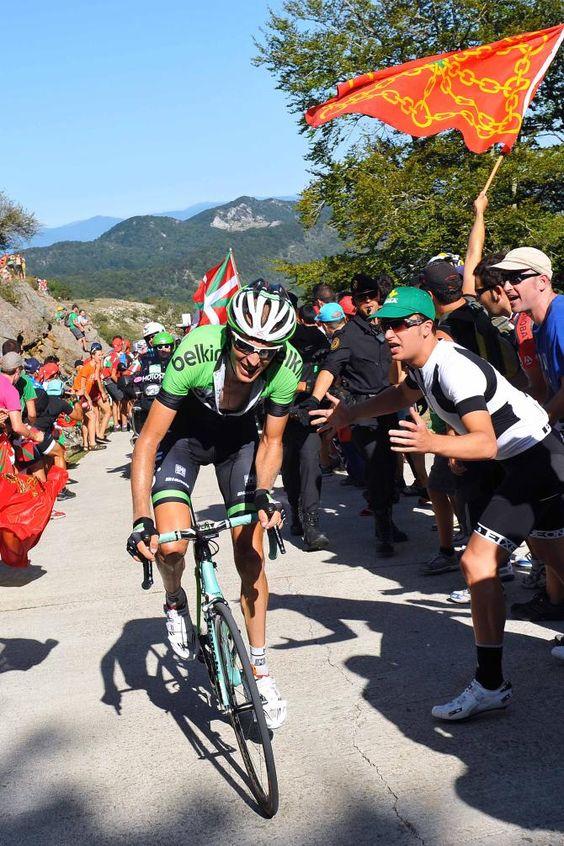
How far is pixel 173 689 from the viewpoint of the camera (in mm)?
5133

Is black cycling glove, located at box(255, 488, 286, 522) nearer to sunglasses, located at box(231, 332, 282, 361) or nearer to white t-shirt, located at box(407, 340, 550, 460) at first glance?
sunglasses, located at box(231, 332, 282, 361)

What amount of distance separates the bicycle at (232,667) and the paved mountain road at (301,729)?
0.15 m

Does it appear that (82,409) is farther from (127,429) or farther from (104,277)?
(104,277)

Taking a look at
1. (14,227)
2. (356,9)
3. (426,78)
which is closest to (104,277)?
(14,227)

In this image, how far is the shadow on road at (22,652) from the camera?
579cm

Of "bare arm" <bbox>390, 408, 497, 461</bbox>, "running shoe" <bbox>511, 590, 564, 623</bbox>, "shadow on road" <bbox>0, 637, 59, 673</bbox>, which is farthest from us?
"shadow on road" <bbox>0, 637, 59, 673</bbox>

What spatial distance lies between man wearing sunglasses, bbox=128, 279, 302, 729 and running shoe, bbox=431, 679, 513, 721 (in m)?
0.81

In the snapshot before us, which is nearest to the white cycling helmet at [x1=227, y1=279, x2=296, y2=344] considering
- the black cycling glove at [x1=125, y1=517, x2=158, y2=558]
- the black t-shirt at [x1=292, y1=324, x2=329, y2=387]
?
the black cycling glove at [x1=125, y1=517, x2=158, y2=558]

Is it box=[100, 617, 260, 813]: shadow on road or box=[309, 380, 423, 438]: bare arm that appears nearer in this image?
box=[100, 617, 260, 813]: shadow on road

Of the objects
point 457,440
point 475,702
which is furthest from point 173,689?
point 457,440

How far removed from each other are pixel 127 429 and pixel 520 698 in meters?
21.1

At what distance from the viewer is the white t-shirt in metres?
4.03

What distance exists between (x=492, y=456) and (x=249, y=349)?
1208 mm

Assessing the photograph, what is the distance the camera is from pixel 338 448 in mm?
11961
